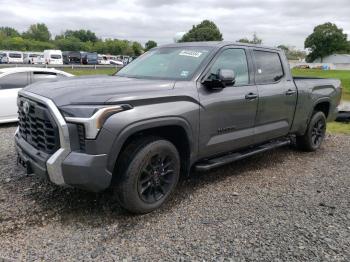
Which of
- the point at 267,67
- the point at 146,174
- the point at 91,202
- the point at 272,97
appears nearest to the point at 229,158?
the point at 272,97

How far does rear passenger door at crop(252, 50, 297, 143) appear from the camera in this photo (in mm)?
5333

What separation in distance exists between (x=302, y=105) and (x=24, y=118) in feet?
13.8

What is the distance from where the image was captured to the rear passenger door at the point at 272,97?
533 cm

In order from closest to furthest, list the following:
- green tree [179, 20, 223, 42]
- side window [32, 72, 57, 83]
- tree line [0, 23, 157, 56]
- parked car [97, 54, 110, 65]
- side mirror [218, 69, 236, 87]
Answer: side mirror [218, 69, 236, 87] < side window [32, 72, 57, 83] < parked car [97, 54, 110, 65] < green tree [179, 20, 223, 42] < tree line [0, 23, 157, 56]

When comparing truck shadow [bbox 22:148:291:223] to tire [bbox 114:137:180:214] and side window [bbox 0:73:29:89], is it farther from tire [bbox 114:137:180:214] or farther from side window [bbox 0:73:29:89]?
side window [bbox 0:73:29:89]

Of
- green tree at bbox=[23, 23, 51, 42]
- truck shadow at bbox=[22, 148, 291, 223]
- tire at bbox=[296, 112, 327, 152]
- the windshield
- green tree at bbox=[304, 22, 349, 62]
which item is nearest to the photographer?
truck shadow at bbox=[22, 148, 291, 223]

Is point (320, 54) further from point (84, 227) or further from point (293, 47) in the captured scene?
point (84, 227)

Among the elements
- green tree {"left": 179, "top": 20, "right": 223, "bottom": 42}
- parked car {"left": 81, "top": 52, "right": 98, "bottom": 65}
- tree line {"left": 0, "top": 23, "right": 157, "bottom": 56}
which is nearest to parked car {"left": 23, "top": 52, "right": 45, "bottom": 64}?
parked car {"left": 81, "top": 52, "right": 98, "bottom": 65}

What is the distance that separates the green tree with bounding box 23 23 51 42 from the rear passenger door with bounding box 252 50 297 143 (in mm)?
127080

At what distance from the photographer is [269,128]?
5.55 meters

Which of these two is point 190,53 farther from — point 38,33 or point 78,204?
point 38,33

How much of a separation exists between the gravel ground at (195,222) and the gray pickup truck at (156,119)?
392 mm

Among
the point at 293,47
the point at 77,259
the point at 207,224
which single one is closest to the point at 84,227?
the point at 77,259

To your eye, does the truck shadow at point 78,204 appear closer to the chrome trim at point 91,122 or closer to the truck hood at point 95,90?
the chrome trim at point 91,122
